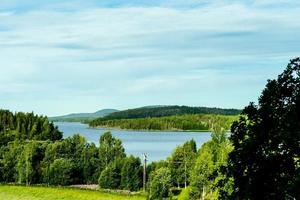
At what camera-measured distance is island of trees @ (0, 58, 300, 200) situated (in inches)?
549

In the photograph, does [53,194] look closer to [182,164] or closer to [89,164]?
[89,164]

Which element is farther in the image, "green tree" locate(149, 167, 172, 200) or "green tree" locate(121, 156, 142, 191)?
"green tree" locate(121, 156, 142, 191)

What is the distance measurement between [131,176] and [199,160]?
16.0 meters

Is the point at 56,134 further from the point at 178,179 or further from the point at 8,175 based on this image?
the point at 178,179

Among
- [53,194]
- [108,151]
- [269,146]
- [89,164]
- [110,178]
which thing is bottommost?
[53,194]

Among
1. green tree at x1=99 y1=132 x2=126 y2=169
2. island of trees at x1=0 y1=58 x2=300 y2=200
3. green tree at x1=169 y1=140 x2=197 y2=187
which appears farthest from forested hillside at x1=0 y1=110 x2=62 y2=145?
green tree at x1=169 y1=140 x2=197 y2=187

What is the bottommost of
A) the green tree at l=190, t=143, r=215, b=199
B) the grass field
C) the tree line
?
the grass field

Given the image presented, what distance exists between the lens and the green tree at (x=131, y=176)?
6197 cm

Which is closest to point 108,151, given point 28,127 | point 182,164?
point 182,164

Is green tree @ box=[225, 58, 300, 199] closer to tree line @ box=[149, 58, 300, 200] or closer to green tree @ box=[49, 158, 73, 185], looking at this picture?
tree line @ box=[149, 58, 300, 200]

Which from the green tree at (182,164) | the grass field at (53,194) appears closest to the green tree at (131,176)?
the green tree at (182,164)

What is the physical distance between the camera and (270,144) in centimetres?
1402

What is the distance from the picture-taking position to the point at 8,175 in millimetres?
70125

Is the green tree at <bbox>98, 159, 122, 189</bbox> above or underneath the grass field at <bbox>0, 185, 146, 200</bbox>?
above
